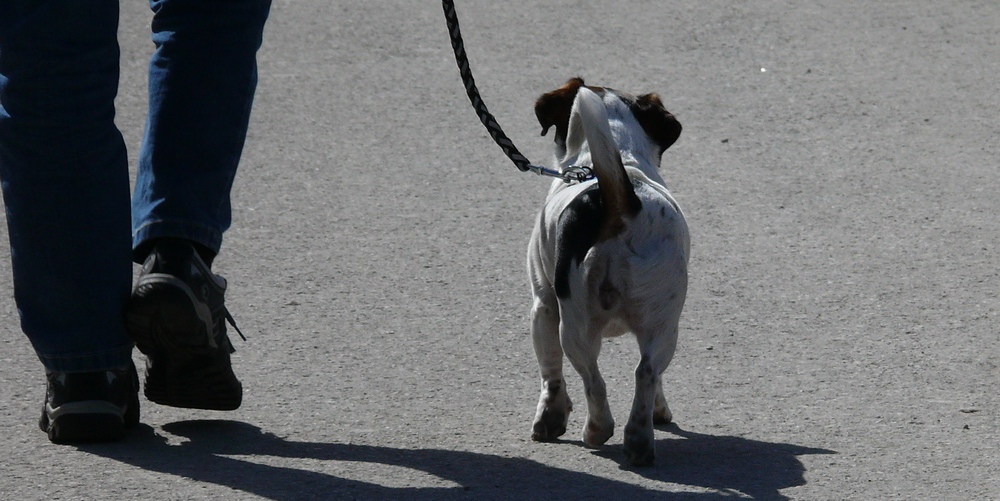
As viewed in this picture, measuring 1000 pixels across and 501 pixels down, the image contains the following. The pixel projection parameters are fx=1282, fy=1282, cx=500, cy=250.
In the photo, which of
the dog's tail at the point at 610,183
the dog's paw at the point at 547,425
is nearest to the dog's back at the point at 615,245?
the dog's tail at the point at 610,183

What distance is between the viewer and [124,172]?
11.1 feet

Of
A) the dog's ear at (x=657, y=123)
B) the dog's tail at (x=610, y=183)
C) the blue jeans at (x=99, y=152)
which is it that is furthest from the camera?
the dog's ear at (x=657, y=123)

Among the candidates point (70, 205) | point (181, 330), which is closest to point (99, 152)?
point (70, 205)

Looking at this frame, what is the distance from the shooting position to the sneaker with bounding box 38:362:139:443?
332 centimetres

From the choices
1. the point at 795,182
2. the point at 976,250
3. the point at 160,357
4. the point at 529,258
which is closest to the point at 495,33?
the point at 795,182

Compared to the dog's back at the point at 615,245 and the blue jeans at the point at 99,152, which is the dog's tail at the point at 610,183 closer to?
the dog's back at the point at 615,245

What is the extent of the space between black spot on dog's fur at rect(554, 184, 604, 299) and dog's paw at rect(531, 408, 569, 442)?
0.37 m

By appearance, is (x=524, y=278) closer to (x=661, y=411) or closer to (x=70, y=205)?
(x=661, y=411)

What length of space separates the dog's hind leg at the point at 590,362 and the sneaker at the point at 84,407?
46.9 inches

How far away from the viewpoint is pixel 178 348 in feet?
10.9

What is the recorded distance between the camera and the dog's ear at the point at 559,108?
399 centimetres

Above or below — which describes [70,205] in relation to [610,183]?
below

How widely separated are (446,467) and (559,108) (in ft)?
4.21

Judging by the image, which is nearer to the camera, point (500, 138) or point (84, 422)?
point (84, 422)
